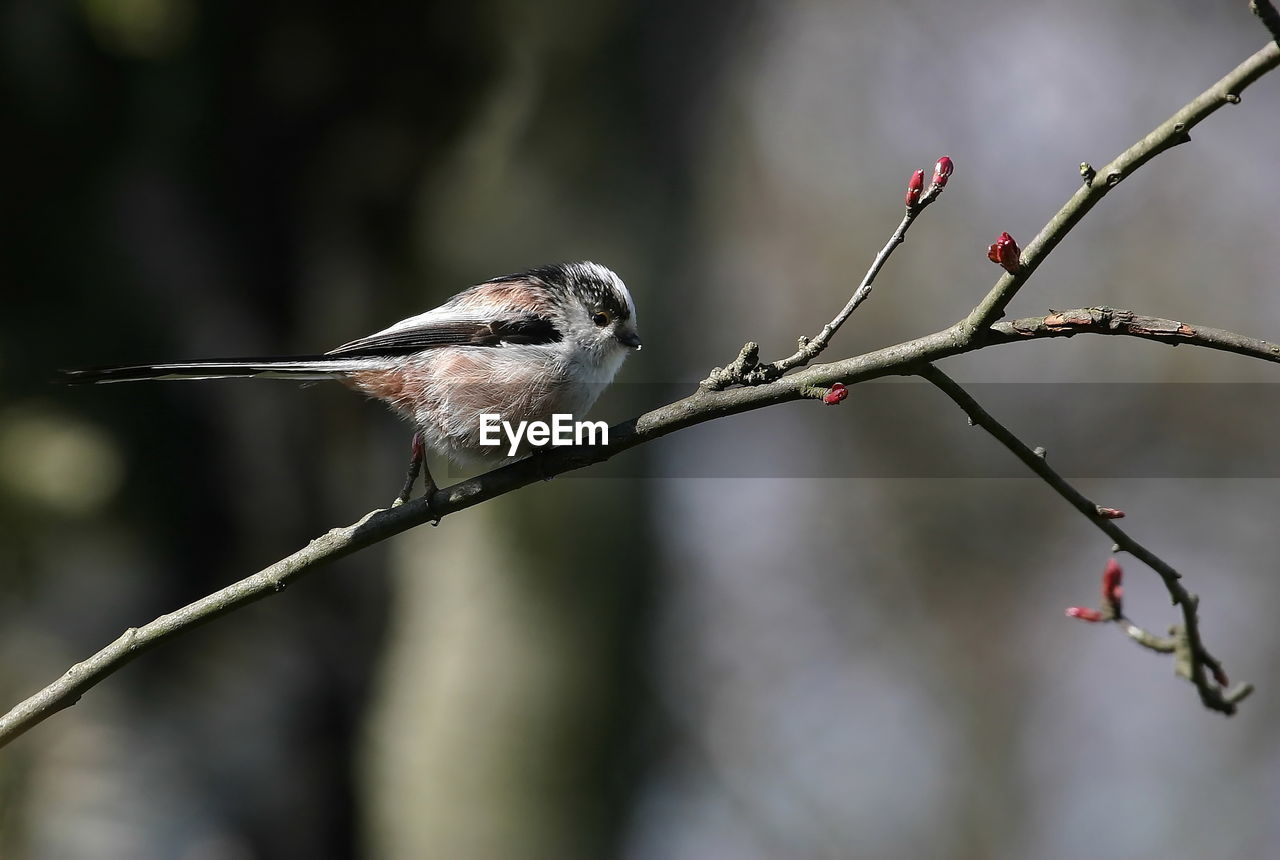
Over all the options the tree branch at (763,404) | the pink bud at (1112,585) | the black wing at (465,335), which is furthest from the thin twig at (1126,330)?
the black wing at (465,335)

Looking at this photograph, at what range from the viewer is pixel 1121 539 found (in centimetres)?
191

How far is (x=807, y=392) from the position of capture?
187cm

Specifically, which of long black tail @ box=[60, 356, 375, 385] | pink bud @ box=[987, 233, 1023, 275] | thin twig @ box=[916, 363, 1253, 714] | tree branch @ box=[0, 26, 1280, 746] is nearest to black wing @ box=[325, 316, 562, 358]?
long black tail @ box=[60, 356, 375, 385]

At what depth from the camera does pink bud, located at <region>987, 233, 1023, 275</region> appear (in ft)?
5.71

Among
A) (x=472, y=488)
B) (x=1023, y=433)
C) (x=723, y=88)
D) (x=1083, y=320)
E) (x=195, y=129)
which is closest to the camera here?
(x=1083, y=320)

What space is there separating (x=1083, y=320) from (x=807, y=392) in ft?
1.58

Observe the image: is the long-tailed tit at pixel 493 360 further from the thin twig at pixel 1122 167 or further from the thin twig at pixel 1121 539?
the thin twig at pixel 1122 167

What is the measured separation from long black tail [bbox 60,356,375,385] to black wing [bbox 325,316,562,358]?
0.11m

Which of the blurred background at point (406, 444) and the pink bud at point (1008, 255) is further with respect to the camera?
the blurred background at point (406, 444)

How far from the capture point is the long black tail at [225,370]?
1918 millimetres

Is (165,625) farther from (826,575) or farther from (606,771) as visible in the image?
(826,575)

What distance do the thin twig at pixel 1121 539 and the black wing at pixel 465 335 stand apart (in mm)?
1193

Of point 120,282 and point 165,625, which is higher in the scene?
point 120,282

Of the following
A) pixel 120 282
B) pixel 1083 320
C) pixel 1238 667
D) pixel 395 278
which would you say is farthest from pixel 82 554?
pixel 1238 667
